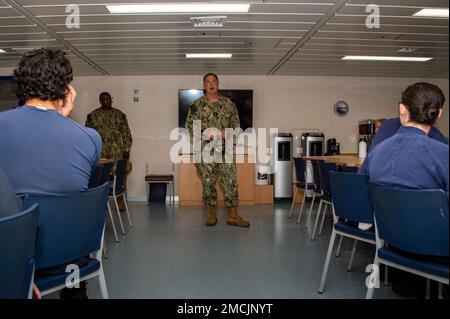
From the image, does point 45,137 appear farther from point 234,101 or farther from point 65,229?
point 234,101

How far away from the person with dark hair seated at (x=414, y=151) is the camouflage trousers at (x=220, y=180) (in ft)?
9.69

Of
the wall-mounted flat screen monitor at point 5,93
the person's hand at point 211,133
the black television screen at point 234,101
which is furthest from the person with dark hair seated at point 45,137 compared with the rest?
the wall-mounted flat screen monitor at point 5,93

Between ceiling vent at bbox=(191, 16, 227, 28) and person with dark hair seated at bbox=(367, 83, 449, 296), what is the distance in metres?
2.84

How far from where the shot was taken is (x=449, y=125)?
0.77 metres

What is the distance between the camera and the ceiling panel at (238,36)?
12.8ft

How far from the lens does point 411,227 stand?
1598 mm


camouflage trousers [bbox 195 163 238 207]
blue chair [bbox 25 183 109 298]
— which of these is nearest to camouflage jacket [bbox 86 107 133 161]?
camouflage trousers [bbox 195 163 238 207]

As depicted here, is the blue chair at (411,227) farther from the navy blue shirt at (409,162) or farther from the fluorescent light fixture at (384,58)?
the fluorescent light fixture at (384,58)

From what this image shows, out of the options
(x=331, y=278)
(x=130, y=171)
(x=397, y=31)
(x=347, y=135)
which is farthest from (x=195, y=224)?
(x=347, y=135)

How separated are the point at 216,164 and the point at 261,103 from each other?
10.3 ft

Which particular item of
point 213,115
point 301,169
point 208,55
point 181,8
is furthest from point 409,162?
point 208,55

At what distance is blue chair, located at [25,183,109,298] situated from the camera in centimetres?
142

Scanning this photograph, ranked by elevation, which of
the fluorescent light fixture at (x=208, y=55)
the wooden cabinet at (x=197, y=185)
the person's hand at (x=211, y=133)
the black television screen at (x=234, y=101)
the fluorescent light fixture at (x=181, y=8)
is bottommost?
the wooden cabinet at (x=197, y=185)

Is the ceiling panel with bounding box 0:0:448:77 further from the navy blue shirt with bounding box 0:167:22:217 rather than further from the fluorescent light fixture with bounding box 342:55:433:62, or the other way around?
the navy blue shirt with bounding box 0:167:22:217
